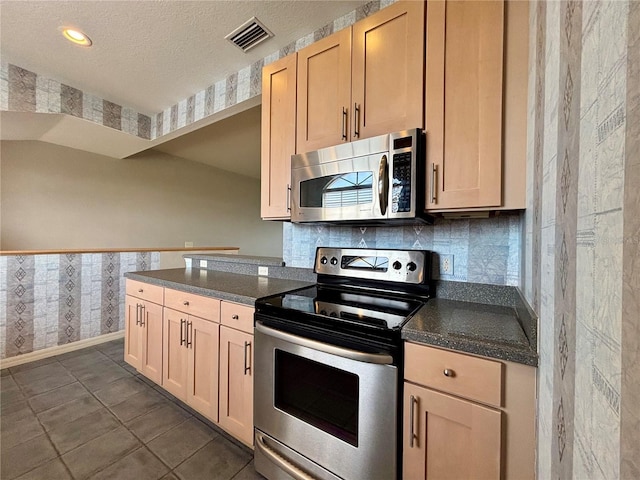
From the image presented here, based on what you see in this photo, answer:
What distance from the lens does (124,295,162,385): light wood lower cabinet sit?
6.30 ft

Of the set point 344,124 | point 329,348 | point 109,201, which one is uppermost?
point 344,124

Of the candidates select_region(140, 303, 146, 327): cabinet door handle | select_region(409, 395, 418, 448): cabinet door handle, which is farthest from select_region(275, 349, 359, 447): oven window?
select_region(140, 303, 146, 327): cabinet door handle

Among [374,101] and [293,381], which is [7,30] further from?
[293,381]

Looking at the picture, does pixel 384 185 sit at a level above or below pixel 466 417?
above

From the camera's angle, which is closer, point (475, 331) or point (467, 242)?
point (475, 331)

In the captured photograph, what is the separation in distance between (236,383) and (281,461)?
426 millimetres

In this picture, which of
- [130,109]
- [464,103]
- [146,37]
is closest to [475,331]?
[464,103]

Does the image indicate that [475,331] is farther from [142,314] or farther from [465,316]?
[142,314]

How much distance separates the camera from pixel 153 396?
2.02 metres

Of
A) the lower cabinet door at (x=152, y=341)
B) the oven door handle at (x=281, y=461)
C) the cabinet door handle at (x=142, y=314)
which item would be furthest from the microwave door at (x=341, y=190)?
the cabinet door handle at (x=142, y=314)

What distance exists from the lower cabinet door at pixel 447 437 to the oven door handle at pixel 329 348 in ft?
0.42

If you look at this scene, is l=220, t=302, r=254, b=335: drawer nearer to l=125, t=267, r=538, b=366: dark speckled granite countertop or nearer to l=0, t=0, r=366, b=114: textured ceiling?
l=125, t=267, r=538, b=366: dark speckled granite countertop

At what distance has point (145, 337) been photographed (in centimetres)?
203

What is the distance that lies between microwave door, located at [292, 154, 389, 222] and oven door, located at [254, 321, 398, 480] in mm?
636
